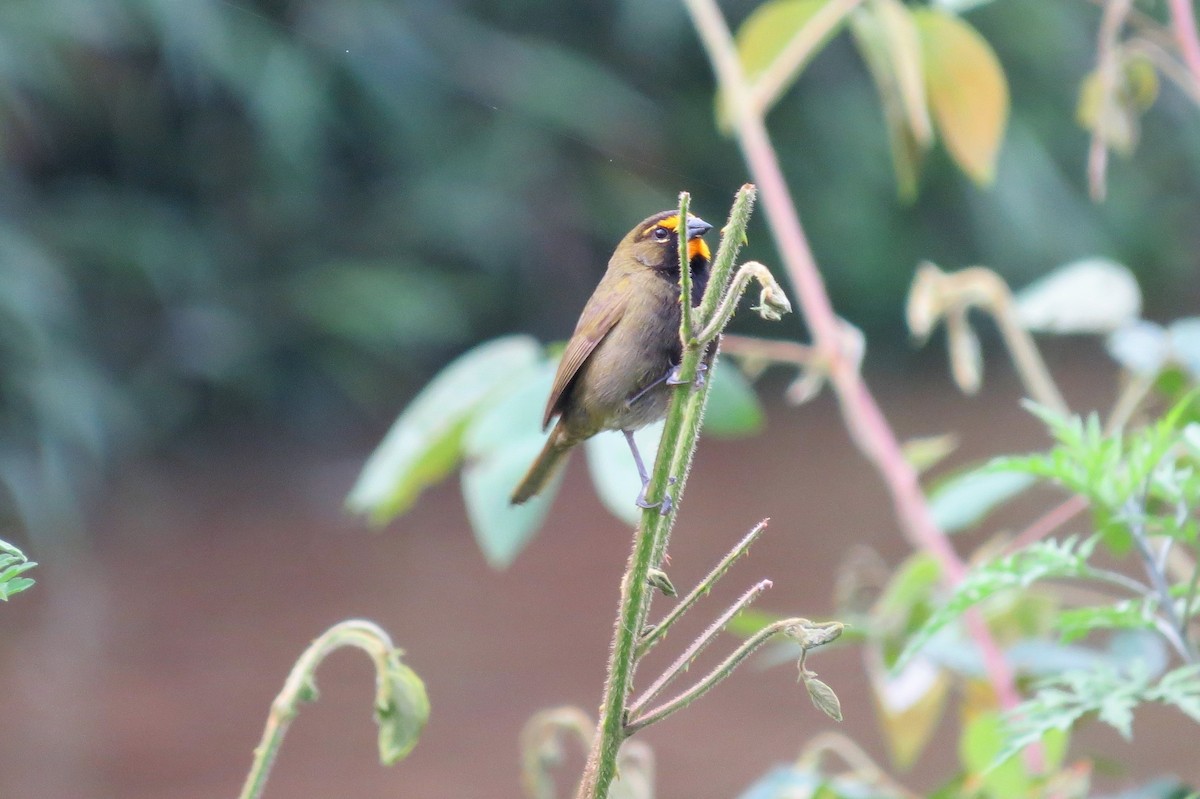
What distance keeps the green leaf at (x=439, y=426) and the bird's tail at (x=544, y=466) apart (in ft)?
0.24

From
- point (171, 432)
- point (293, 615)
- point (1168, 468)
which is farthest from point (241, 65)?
point (1168, 468)

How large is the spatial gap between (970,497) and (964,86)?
1.12ft

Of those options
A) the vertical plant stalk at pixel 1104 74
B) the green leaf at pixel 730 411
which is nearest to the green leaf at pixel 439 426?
the green leaf at pixel 730 411

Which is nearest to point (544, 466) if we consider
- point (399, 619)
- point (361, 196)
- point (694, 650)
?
→ point (694, 650)

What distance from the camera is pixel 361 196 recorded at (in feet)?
22.0

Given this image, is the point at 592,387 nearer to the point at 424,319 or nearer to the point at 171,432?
the point at 424,319

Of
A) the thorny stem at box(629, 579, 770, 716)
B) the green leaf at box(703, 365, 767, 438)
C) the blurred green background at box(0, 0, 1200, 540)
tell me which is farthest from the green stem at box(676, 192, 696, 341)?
the blurred green background at box(0, 0, 1200, 540)

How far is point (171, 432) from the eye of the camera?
6777 mm

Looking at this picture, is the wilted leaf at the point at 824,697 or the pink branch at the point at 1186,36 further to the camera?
the pink branch at the point at 1186,36

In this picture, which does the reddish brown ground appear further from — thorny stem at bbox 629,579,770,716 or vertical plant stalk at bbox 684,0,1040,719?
thorny stem at bbox 629,579,770,716

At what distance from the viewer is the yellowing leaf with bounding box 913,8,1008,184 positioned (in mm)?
1115

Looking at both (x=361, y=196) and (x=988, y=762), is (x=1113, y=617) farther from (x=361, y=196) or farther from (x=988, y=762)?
(x=361, y=196)

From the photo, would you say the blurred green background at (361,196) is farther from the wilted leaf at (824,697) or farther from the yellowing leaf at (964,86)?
the wilted leaf at (824,697)

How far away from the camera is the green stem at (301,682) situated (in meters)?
0.63
